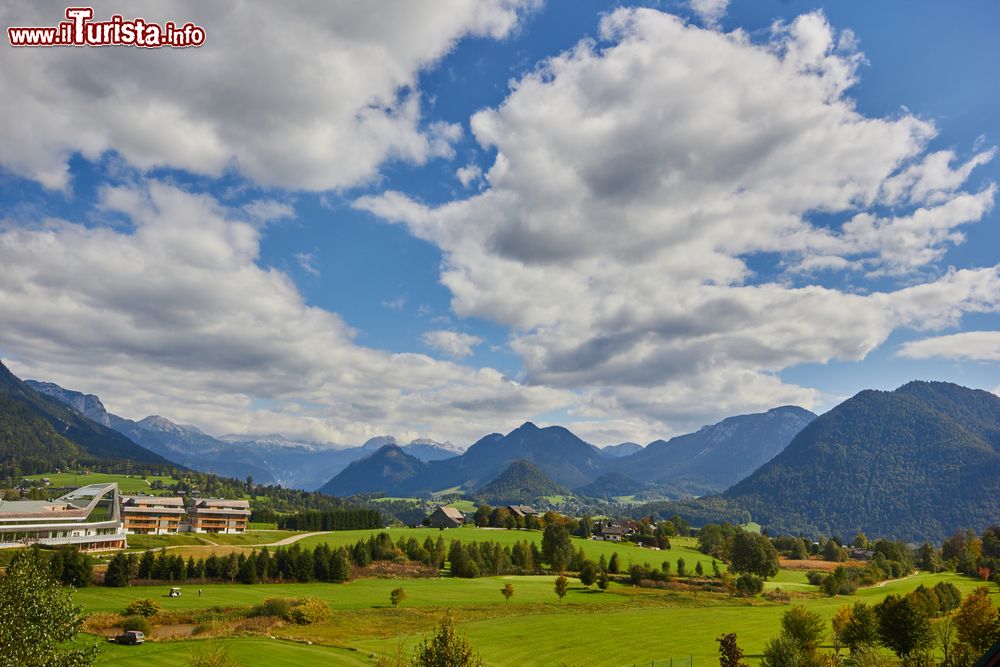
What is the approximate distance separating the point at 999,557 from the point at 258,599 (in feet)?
576

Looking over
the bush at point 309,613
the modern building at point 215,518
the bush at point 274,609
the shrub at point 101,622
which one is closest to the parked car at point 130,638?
the shrub at point 101,622

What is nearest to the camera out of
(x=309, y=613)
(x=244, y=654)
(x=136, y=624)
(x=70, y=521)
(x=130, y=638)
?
(x=244, y=654)

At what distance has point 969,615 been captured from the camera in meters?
63.9

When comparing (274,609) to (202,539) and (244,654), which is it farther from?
(202,539)

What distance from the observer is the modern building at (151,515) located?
7028 inches

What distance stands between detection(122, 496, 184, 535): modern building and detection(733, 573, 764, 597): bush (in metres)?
162

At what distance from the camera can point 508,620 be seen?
289 feet

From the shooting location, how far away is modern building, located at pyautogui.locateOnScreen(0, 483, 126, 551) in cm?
13325

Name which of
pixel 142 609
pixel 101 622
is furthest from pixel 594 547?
pixel 101 622

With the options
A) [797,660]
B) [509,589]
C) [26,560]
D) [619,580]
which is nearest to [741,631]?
[797,660]

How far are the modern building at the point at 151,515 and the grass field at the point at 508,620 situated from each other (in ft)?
315

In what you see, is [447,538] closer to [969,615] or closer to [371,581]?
[371,581]

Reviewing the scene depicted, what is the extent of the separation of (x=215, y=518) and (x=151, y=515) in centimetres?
1853

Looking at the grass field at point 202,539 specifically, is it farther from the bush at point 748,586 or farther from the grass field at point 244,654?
the bush at point 748,586
